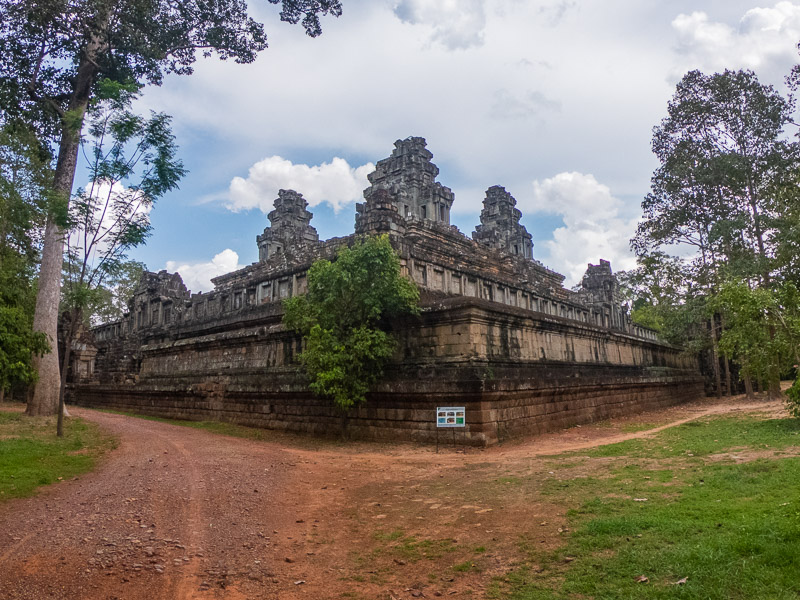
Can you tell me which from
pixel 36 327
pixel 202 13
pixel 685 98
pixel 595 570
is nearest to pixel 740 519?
pixel 595 570

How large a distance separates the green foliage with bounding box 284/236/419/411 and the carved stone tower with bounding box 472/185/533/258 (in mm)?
34920

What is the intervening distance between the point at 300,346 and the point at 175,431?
14.6 ft

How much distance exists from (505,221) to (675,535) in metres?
44.8

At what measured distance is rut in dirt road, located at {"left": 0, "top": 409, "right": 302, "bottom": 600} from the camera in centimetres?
485

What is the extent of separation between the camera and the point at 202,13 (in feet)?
61.9

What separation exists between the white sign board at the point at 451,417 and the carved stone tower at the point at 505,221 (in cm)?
3686

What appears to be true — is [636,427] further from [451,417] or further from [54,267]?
[54,267]

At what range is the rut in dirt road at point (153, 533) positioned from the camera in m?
4.85

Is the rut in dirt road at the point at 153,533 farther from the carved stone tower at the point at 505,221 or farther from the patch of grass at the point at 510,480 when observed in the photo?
the carved stone tower at the point at 505,221

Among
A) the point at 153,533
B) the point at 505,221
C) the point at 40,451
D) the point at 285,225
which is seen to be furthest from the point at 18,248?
the point at 505,221

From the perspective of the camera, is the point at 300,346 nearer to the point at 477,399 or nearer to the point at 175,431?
the point at 175,431

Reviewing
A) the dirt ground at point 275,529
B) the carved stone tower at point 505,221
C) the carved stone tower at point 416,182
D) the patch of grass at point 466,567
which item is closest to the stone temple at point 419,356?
the dirt ground at point 275,529

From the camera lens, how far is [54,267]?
16438mm

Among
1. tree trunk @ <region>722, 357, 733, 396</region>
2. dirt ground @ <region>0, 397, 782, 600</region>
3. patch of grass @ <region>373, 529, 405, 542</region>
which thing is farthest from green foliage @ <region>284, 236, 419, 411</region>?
tree trunk @ <region>722, 357, 733, 396</region>
